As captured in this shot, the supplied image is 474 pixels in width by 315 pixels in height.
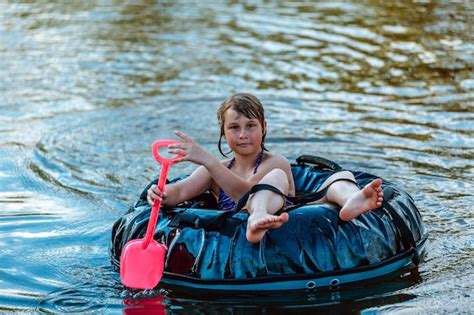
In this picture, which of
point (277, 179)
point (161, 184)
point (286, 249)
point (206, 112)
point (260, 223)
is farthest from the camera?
point (206, 112)

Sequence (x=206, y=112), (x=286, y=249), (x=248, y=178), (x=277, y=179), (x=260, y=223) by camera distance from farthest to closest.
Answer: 1. (x=206, y=112)
2. (x=248, y=178)
3. (x=277, y=179)
4. (x=286, y=249)
5. (x=260, y=223)

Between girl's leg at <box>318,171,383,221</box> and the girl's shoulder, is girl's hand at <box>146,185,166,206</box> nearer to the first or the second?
the girl's shoulder

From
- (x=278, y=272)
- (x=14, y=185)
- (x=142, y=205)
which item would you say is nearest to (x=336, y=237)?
(x=278, y=272)

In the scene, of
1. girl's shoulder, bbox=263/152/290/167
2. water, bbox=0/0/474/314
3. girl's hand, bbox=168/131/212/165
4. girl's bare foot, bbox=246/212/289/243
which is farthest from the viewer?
→ girl's shoulder, bbox=263/152/290/167

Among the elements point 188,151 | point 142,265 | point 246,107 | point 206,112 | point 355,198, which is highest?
point 246,107

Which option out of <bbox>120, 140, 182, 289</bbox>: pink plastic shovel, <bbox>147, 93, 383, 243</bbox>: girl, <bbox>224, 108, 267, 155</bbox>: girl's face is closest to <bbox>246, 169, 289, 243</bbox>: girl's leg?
<bbox>147, 93, 383, 243</bbox>: girl

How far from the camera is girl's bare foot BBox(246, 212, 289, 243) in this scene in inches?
210

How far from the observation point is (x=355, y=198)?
5.64 meters

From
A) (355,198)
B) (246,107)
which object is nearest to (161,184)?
(246,107)

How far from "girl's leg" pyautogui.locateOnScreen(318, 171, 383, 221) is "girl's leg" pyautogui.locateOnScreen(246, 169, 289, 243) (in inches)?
13.5

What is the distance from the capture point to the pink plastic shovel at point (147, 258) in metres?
5.63

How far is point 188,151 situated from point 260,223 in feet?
2.47

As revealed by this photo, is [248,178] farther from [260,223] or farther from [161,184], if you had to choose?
[260,223]

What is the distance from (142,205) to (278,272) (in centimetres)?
118
